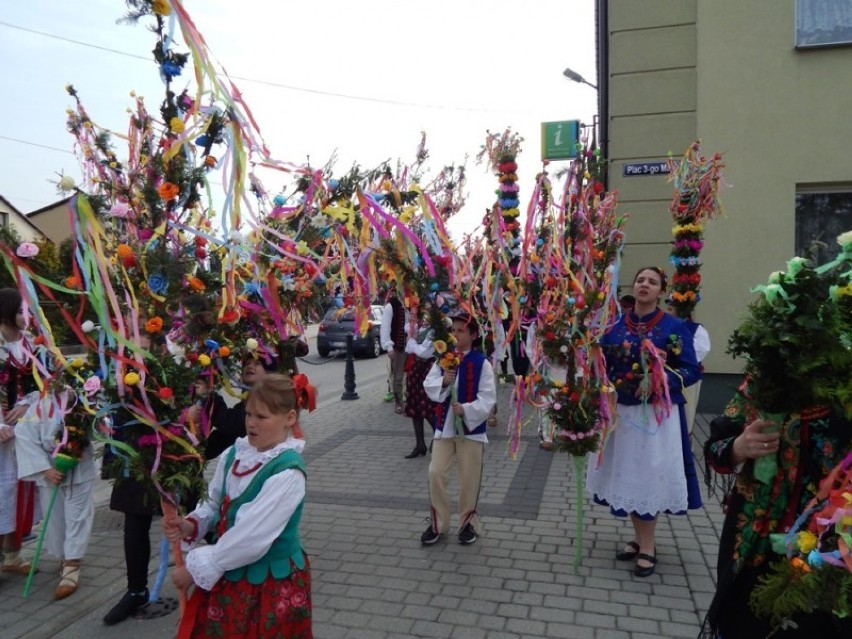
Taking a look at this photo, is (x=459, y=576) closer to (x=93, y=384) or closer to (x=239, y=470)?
(x=239, y=470)

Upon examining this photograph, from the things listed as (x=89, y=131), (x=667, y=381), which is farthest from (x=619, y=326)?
(x=89, y=131)

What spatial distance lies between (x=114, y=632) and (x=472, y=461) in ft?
8.07

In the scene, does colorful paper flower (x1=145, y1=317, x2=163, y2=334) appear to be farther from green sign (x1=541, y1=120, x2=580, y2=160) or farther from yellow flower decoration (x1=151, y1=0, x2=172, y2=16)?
green sign (x1=541, y1=120, x2=580, y2=160)

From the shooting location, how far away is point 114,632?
Result: 3.62m

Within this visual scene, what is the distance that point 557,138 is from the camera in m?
10.8

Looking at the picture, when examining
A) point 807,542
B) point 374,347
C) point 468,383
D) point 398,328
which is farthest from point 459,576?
point 374,347

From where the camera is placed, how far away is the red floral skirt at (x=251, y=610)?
97.0 inches

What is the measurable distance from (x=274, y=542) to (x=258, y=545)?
0.15 metres

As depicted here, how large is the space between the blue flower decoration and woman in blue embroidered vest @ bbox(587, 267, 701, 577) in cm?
278

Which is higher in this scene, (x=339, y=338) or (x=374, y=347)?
(x=339, y=338)

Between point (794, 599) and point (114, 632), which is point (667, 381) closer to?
point (794, 599)

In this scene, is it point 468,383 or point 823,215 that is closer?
point 468,383

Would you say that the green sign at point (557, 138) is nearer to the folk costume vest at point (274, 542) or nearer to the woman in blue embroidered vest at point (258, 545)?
the woman in blue embroidered vest at point (258, 545)

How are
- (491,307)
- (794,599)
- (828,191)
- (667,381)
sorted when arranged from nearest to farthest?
(794,599) < (667,381) < (491,307) < (828,191)
